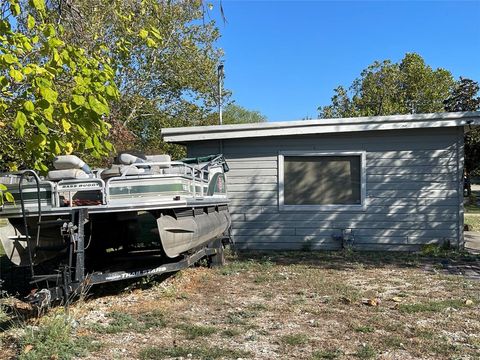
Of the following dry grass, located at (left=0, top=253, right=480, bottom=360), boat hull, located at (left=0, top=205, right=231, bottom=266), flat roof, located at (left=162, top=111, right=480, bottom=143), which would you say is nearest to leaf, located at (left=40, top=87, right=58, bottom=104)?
boat hull, located at (left=0, top=205, right=231, bottom=266)

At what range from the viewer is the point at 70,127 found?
4.82m

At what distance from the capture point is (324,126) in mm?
10430

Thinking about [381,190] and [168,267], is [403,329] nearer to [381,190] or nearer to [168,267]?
[168,267]

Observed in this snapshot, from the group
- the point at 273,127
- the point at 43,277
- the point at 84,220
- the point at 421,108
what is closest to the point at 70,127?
the point at 84,220

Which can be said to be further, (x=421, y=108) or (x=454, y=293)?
(x=421, y=108)

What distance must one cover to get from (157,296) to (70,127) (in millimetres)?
2632

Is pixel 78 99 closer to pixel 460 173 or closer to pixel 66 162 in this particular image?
pixel 66 162

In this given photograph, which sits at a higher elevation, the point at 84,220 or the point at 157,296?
the point at 84,220

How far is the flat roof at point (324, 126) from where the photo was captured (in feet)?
32.8

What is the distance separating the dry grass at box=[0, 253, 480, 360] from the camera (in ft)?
14.9

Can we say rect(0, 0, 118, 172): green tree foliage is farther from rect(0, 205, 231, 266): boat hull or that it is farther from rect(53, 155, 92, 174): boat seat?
rect(0, 205, 231, 266): boat hull

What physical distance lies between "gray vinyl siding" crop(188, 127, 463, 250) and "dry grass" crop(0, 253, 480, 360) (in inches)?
89.4

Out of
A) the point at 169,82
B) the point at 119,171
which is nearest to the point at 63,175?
the point at 119,171

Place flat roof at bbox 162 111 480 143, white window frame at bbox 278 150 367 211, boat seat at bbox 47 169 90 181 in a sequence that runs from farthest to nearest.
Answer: white window frame at bbox 278 150 367 211 < flat roof at bbox 162 111 480 143 < boat seat at bbox 47 169 90 181
